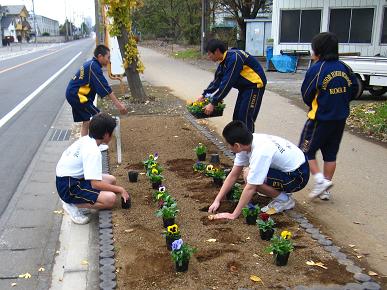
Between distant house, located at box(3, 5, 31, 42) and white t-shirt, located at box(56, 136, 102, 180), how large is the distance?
110m

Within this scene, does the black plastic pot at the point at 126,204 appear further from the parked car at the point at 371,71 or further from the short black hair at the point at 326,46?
the parked car at the point at 371,71

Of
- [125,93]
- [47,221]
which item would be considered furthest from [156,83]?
[47,221]

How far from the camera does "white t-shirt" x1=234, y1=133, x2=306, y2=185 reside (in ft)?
13.8

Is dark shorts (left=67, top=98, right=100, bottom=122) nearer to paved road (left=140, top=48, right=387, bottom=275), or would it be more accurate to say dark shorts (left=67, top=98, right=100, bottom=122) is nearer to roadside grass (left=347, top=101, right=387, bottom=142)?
paved road (left=140, top=48, right=387, bottom=275)

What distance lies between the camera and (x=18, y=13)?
11669 centimetres

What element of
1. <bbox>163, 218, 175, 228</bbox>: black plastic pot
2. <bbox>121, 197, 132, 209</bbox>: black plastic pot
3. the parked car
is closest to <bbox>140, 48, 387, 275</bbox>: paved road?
<bbox>163, 218, 175, 228</bbox>: black plastic pot

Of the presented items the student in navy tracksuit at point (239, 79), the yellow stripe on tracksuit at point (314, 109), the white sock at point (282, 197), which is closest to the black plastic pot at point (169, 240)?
the white sock at point (282, 197)

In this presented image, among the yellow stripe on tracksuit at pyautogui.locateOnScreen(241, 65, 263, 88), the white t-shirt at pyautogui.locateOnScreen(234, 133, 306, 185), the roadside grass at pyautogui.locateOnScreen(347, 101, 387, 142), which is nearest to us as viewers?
the white t-shirt at pyautogui.locateOnScreen(234, 133, 306, 185)

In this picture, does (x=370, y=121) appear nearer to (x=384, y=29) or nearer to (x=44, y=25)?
(x=384, y=29)

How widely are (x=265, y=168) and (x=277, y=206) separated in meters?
0.71

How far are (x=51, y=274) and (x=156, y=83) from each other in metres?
13.5

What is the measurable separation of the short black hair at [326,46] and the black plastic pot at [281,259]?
2340mm

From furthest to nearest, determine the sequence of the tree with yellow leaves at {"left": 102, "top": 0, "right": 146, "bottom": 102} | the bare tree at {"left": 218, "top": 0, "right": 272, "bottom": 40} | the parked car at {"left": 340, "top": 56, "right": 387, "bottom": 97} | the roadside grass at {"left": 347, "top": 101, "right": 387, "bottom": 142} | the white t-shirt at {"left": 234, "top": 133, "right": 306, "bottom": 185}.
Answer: the bare tree at {"left": 218, "top": 0, "right": 272, "bottom": 40}, the parked car at {"left": 340, "top": 56, "right": 387, "bottom": 97}, the tree with yellow leaves at {"left": 102, "top": 0, "right": 146, "bottom": 102}, the roadside grass at {"left": 347, "top": 101, "right": 387, "bottom": 142}, the white t-shirt at {"left": 234, "top": 133, "right": 306, "bottom": 185}

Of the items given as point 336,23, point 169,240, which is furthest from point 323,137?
point 336,23
